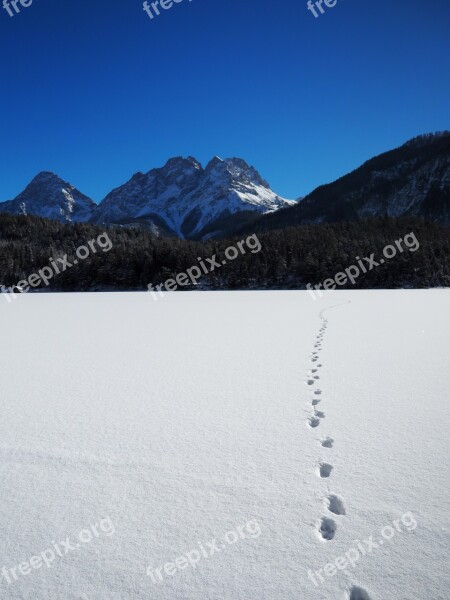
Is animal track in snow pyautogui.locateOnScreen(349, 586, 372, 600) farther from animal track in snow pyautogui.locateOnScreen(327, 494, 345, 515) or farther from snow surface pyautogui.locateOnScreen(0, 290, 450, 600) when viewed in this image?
animal track in snow pyautogui.locateOnScreen(327, 494, 345, 515)

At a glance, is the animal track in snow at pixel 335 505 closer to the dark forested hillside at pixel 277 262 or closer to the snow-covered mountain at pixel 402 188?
the dark forested hillside at pixel 277 262

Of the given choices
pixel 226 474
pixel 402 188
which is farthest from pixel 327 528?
pixel 402 188

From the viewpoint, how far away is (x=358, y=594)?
2408 mm

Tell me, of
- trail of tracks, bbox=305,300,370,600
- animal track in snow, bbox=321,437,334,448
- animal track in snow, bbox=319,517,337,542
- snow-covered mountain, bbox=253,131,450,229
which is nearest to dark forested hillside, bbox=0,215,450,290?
trail of tracks, bbox=305,300,370,600

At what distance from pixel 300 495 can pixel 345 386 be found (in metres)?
3.49

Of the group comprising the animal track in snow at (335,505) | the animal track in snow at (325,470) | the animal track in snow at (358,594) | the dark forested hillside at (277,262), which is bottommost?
the animal track in snow at (358,594)

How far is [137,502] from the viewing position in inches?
128

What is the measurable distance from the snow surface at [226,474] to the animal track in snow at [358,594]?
0.03 m

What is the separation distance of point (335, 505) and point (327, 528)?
300 mm

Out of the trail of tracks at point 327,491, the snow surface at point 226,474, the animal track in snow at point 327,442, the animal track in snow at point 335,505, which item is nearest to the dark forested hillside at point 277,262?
the snow surface at point 226,474

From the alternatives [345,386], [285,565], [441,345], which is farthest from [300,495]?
[441,345]

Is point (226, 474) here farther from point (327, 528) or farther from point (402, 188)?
point (402, 188)

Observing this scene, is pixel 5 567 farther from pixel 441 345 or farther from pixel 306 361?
pixel 441 345

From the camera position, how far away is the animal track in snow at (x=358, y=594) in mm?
2382
